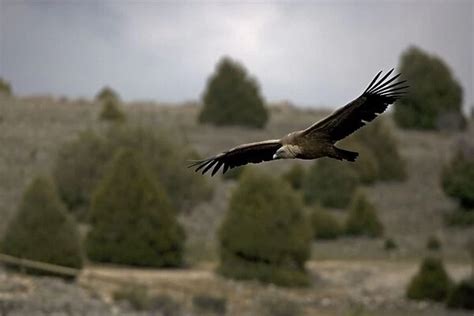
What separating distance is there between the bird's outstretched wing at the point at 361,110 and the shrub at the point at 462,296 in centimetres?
2565

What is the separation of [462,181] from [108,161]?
43.2ft

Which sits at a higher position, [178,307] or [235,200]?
[235,200]

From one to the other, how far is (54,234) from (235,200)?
6636 mm

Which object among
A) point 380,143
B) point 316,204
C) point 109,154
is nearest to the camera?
point 109,154

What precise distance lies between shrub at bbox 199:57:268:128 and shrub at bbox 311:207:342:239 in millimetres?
17633

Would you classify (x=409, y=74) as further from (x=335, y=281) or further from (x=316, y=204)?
(x=335, y=281)

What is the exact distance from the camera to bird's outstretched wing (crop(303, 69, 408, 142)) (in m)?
10.8

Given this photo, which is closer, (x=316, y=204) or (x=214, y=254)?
(x=214, y=254)

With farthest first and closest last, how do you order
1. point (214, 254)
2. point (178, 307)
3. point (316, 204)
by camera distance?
point (316, 204) → point (214, 254) → point (178, 307)

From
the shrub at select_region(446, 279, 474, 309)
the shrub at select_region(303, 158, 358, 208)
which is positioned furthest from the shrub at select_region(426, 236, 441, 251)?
the shrub at select_region(446, 279, 474, 309)

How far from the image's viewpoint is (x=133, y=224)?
36.9 m

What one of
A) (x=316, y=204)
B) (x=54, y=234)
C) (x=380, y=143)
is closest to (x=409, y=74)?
(x=380, y=143)

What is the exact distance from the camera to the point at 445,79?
234 ft

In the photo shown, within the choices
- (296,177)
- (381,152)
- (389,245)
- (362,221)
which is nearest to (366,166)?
(381,152)
